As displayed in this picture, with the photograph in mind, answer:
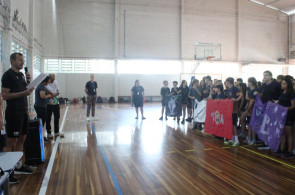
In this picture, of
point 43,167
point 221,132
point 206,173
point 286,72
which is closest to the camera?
point 206,173

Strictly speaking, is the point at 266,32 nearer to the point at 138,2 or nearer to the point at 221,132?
the point at 138,2

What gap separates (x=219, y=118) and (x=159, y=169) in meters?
2.66

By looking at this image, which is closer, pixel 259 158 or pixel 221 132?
pixel 259 158

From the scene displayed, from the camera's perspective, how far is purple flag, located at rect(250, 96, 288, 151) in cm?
443

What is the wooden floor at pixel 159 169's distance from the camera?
309 cm

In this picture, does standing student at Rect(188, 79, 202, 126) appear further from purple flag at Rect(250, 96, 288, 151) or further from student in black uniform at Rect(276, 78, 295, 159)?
student in black uniform at Rect(276, 78, 295, 159)

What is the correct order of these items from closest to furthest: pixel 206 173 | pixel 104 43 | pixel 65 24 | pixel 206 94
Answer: pixel 206 173, pixel 206 94, pixel 65 24, pixel 104 43

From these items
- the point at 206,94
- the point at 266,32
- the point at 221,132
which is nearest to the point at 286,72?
the point at 266,32

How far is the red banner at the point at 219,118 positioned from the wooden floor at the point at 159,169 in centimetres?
28

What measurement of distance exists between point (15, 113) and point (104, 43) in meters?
15.8

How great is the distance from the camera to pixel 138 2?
60.7ft

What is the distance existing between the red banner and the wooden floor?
0.28m

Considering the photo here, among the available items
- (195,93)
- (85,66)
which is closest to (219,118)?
(195,93)

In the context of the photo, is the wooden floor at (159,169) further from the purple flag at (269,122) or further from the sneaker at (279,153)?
the purple flag at (269,122)
